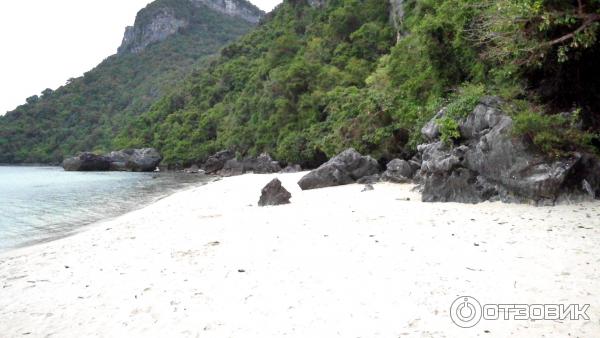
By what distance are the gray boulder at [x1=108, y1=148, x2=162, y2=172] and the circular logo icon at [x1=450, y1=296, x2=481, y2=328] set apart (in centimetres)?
6910

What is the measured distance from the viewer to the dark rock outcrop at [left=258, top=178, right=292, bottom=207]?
13.5 metres

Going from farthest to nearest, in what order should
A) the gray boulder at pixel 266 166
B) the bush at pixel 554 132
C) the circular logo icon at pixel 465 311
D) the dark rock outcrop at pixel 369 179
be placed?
the gray boulder at pixel 266 166 → the dark rock outcrop at pixel 369 179 → the bush at pixel 554 132 → the circular logo icon at pixel 465 311

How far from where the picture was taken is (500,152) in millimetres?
9922

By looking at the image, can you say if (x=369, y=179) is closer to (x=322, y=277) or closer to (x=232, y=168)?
(x=322, y=277)

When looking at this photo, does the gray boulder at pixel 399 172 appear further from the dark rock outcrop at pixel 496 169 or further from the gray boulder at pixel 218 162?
the gray boulder at pixel 218 162

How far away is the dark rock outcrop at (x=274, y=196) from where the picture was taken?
1345 centimetres

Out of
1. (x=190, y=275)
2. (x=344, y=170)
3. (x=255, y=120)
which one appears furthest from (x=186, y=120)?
(x=190, y=275)

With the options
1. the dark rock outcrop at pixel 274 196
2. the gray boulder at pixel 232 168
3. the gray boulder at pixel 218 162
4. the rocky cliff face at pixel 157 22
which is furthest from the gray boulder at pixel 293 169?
the rocky cliff face at pixel 157 22

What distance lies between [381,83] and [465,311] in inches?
946

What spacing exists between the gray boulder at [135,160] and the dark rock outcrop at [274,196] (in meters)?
59.3

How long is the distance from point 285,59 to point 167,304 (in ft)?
188

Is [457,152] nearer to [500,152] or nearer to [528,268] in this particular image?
[500,152]

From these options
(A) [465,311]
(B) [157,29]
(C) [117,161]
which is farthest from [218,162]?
(B) [157,29]

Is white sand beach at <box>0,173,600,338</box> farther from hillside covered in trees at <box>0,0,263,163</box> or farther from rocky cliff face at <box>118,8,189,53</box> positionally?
→ rocky cliff face at <box>118,8,189,53</box>
